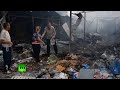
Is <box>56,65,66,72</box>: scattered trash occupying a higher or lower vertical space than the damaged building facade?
lower

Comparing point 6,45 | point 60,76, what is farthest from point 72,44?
point 6,45

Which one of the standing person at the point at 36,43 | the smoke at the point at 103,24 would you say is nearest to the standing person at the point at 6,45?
the standing person at the point at 36,43

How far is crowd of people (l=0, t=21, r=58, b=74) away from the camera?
3.47 m

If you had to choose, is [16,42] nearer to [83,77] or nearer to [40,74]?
[40,74]

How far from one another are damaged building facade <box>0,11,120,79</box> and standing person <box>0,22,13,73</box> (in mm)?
84

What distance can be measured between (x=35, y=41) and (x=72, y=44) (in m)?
0.75

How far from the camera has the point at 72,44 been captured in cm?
356

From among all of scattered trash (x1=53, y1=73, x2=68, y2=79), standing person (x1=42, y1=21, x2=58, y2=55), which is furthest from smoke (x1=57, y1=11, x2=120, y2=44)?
scattered trash (x1=53, y1=73, x2=68, y2=79)

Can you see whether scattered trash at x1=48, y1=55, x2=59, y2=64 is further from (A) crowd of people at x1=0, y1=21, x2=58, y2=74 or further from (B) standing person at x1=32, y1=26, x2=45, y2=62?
(B) standing person at x1=32, y1=26, x2=45, y2=62

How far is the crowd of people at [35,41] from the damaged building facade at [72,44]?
73 mm

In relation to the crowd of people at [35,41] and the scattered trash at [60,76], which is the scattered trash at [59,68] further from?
the crowd of people at [35,41]

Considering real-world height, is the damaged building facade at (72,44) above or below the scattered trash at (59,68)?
above

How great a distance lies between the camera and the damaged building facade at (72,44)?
348cm
